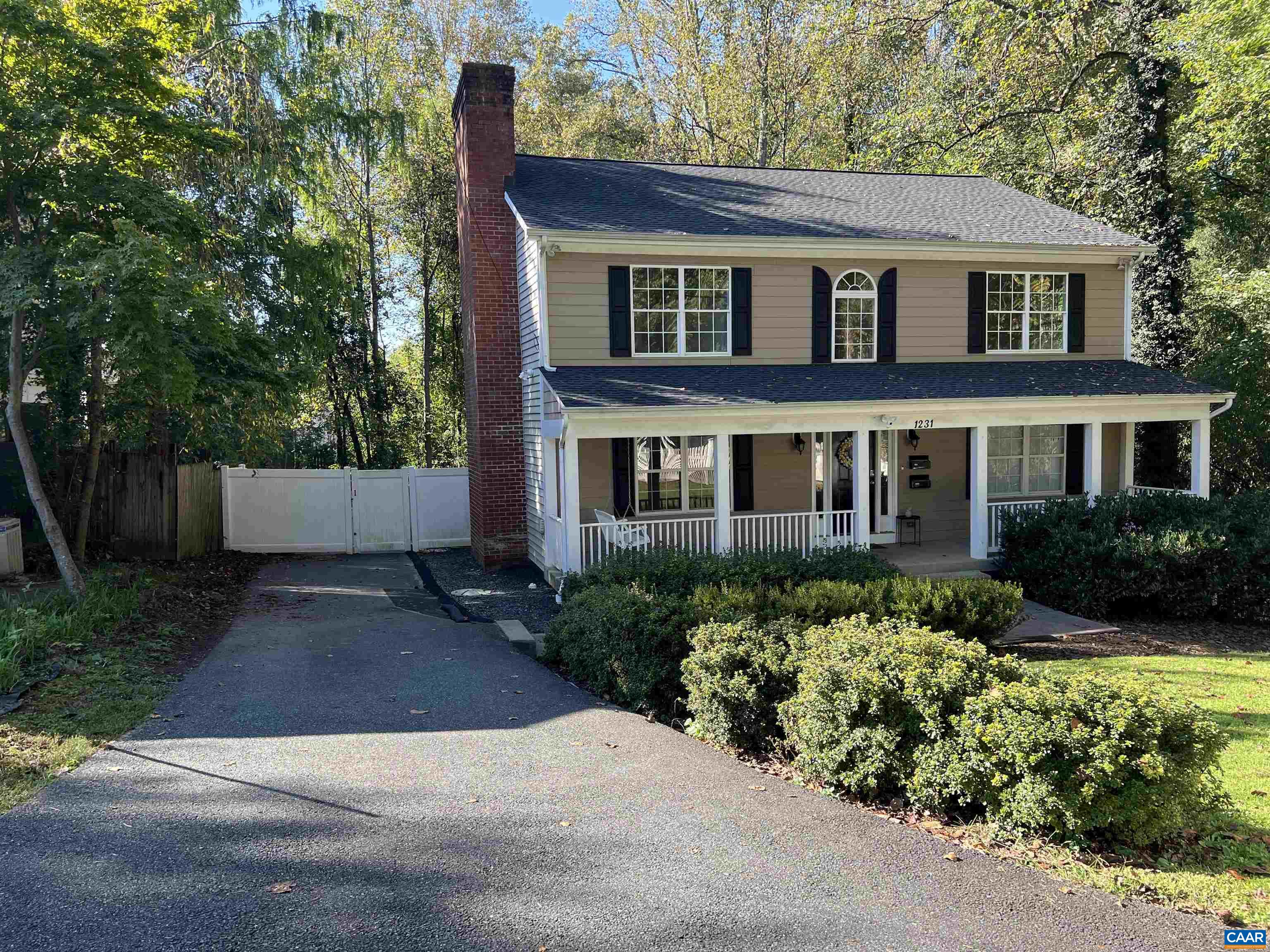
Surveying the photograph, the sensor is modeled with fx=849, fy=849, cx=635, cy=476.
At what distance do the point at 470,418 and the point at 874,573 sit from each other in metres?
9.12

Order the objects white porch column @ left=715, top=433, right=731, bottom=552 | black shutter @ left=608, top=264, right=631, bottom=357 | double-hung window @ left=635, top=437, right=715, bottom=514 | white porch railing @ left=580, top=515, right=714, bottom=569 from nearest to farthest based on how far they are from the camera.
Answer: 1. white porch railing @ left=580, top=515, right=714, bottom=569
2. white porch column @ left=715, top=433, right=731, bottom=552
3. black shutter @ left=608, top=264, right=631, bottom=357
4. double-hung window @ left=635, top=437, right=715, bottom=514

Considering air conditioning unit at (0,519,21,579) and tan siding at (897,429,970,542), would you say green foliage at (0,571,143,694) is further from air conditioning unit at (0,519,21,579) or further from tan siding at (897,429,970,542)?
tan siding at (897,429,970,542)

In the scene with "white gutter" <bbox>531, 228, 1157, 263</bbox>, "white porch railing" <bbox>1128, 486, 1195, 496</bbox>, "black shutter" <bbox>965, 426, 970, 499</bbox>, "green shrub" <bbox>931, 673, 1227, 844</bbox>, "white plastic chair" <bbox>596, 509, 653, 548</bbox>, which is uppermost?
"white gutter" <bbox>531, 228, 1157, 263</bbox>

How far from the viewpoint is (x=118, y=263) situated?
28.5 feet

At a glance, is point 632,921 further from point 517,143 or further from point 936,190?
point 517,143

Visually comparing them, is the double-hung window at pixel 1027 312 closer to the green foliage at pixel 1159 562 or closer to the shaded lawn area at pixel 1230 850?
the green foliage at pixel 1159 562

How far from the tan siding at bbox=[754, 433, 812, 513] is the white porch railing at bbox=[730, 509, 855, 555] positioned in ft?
3.22

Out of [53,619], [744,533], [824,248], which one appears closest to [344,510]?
[744,533]

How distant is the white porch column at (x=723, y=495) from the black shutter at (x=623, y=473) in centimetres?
182

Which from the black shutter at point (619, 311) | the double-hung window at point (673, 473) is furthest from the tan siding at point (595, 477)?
the black shutter at point (619, 311)

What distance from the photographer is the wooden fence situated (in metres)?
14.0

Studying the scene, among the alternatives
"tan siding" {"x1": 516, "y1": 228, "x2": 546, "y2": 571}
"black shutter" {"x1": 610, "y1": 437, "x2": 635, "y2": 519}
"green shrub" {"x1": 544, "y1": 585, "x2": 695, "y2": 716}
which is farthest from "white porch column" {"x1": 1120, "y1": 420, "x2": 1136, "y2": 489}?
"green shrub" {"x1": 544, "y1": 585, "x2": 695, "y2": 716}

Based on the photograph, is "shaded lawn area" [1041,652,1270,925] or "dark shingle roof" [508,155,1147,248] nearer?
"shaded lawn area" [1041,652,1270,925]

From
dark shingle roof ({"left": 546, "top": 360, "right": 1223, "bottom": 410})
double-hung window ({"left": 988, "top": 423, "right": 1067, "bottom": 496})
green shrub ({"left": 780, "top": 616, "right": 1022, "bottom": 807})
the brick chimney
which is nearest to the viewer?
green shrub ({"left": 780, "top": 616, "right": 1022, "bottom": 807})
